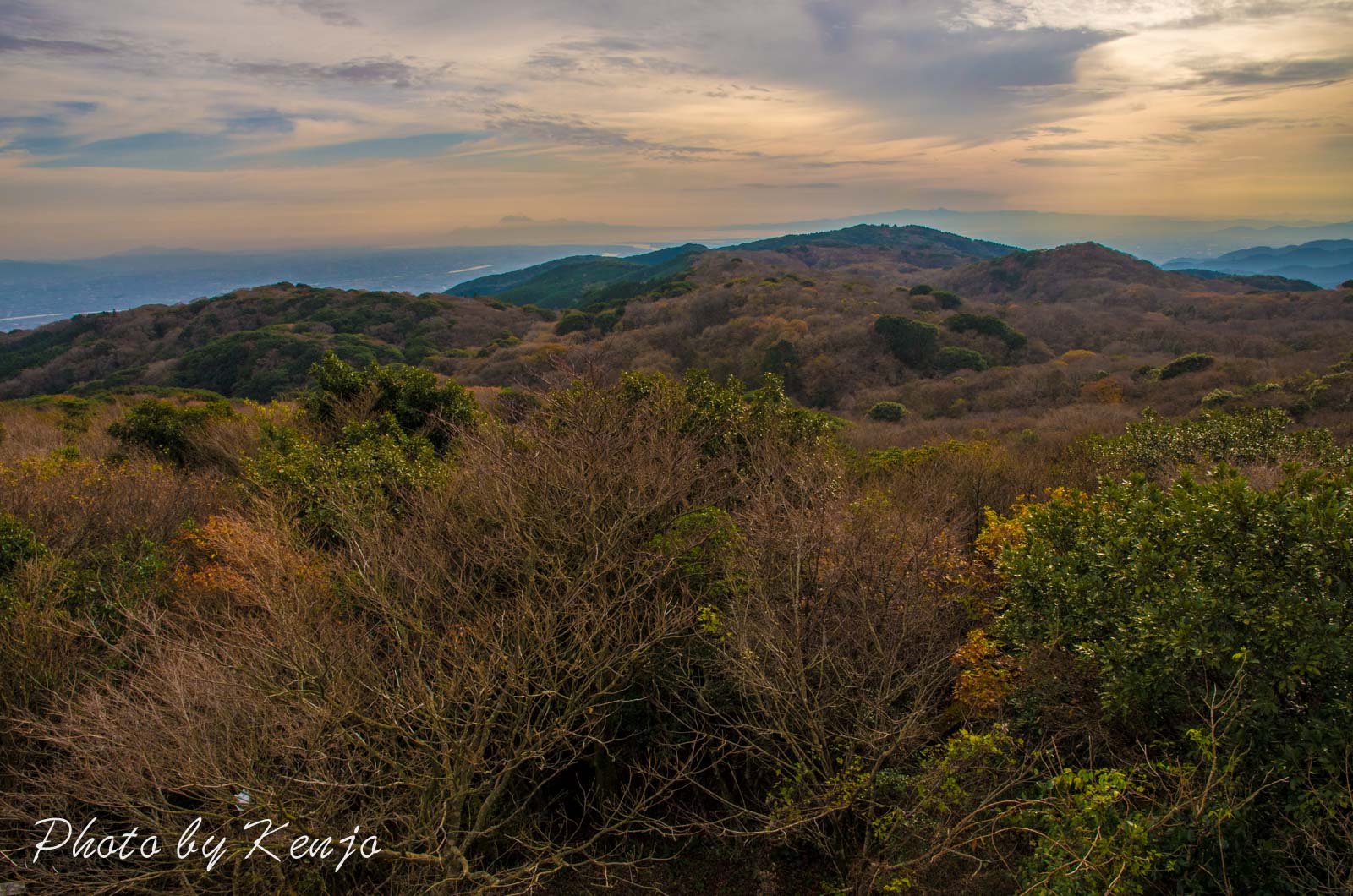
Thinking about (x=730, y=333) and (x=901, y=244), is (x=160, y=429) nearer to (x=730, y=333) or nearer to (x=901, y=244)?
(x=730, y=333)

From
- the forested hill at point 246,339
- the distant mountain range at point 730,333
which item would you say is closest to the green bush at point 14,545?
the distant mountain range at point 730,333

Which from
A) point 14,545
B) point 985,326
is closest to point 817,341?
point 985,326

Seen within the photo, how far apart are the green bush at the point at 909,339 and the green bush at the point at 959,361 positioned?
1.12 metres

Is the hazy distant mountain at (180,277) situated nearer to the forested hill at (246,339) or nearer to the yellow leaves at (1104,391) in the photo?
the forested hill at (246,339)

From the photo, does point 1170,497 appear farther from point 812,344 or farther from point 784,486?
point 812,344

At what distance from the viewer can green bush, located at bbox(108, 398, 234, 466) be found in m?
19.5

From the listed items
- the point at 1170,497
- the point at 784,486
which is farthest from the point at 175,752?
the point at 1170,497

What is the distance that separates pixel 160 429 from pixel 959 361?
49.6m

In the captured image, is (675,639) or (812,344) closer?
(675,639)

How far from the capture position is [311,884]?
271 inches

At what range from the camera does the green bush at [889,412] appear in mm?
39969

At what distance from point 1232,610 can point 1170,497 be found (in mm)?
1455

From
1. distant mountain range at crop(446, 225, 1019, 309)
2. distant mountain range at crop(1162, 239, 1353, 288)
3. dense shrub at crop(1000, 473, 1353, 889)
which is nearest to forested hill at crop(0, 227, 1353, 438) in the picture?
dense shrub at crop(1000, 473, 1353, 889)

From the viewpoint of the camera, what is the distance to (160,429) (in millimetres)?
19609
